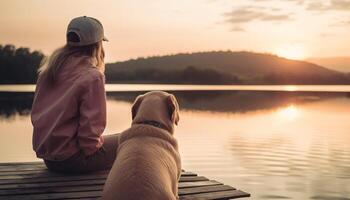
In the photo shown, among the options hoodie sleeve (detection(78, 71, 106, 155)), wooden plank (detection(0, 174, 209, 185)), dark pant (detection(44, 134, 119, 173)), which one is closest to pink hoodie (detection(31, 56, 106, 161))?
hoodie sleeve (detection(78, 71, 106, 155))

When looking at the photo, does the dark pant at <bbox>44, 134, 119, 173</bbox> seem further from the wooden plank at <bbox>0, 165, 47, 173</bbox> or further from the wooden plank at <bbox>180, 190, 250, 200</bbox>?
the wooden plank at <bbox>180, 190, 250, 200</bbox>

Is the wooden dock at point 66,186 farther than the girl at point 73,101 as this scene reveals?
No

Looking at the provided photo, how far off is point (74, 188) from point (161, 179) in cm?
180

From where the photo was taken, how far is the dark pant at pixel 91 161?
6216 millimetres

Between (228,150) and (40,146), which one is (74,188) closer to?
(40,146)

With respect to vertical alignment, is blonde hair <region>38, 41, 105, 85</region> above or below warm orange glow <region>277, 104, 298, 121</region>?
above

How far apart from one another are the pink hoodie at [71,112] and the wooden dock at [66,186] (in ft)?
1.04

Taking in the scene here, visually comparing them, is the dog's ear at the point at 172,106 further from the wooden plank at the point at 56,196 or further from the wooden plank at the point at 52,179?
the wooden plank at the point at 52,179

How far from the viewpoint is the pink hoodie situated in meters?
5.86

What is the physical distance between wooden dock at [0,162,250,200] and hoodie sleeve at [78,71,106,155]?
0.56 metres

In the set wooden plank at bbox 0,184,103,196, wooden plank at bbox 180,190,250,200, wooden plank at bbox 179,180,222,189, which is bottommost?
wooden plank at bbox 179,180,222,189

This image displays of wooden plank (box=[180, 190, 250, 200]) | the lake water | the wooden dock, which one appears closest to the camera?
the wooden dock

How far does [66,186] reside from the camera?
5793mm

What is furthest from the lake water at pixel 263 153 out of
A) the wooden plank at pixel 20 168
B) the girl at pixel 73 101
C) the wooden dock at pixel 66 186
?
the girl at pixel 73 101
